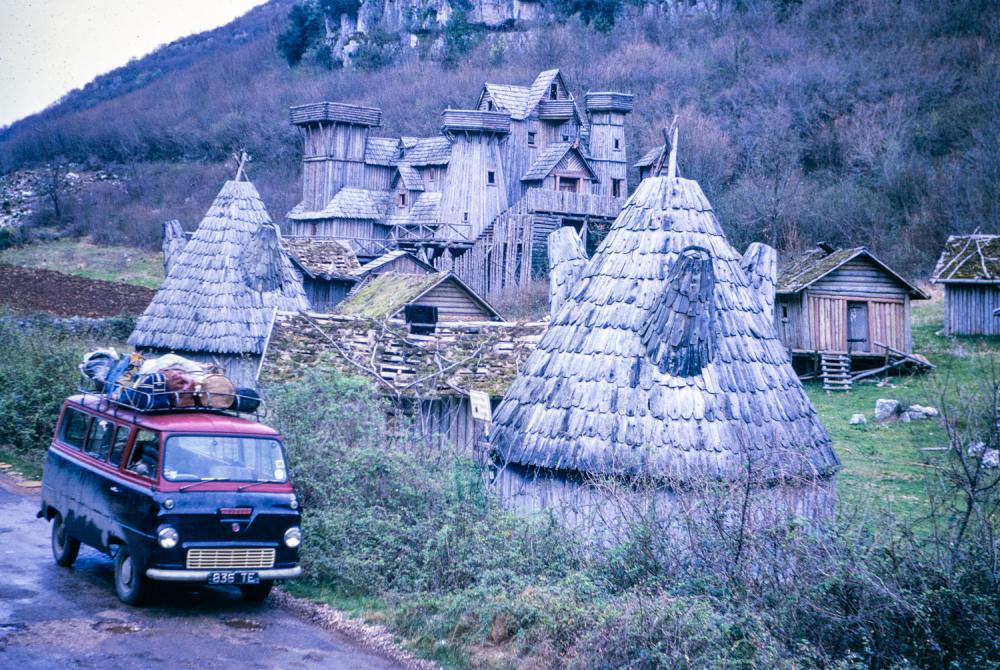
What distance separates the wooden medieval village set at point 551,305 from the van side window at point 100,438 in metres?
4.46

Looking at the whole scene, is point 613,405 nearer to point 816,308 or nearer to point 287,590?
point 287,590

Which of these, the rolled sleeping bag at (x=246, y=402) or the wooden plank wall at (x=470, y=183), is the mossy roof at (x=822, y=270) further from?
the rolled sleeping bag at (x=246, y=402)

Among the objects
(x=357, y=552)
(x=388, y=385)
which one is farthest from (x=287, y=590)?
(x=388, y=385)

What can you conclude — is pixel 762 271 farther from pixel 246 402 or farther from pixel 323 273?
pixel 323 273

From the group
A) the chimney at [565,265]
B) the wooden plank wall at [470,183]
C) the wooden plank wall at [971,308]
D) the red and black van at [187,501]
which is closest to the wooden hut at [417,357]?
the chimney at [565,265]

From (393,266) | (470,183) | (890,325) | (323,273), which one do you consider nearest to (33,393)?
(323,273)

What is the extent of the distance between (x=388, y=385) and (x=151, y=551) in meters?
8.89

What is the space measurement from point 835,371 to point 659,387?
22.5m

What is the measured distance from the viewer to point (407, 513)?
1203 cm

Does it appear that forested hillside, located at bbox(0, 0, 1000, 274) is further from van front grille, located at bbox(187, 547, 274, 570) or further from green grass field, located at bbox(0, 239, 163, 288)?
van front grille, located at bbox(187, 547, 274, 570)

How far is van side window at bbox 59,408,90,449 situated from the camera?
470 inches

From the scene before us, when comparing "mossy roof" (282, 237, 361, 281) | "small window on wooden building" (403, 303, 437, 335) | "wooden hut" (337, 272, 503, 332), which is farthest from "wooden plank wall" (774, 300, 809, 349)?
"small window on wooden building" (403, 303, 437, 335)

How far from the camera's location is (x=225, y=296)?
25.1 meters

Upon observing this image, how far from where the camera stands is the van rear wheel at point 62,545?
12.0 meters
